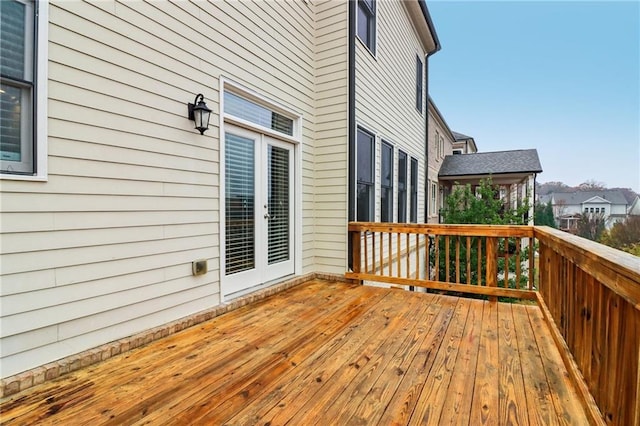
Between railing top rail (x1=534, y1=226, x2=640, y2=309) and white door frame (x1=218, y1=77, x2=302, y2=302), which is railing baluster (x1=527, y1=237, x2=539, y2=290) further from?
white door frame (x1=218, y1=77, x2=302, y2=302)

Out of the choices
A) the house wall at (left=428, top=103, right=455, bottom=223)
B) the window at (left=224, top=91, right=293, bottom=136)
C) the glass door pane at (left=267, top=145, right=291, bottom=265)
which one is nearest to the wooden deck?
the glass door pane at (left=267, top=145, right=291, bottom=265)

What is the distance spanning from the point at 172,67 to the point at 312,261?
3073mm

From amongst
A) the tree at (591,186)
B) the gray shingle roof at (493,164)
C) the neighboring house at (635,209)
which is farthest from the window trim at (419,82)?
the tree at (591,186)

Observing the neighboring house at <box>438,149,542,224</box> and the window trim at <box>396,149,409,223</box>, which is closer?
the window trim at <box>396,149,409,223</box>

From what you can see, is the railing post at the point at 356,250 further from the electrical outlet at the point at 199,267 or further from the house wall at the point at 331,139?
the electrical outlet at the point at 199,267

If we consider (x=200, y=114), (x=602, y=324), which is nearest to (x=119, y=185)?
(x=200, y=114)

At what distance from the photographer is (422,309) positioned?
3371mm

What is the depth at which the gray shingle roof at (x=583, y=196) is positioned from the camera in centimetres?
3627

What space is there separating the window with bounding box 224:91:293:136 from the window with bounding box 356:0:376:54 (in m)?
2.24

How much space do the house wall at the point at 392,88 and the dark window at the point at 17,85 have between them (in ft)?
12.6

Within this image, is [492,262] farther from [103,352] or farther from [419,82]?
[419,82]

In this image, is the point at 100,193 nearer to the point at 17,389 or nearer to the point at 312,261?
the point at 17,389

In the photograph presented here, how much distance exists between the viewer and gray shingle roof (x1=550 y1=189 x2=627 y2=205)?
119 feet

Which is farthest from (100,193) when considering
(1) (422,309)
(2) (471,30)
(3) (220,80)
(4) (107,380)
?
(2) (471,30)
